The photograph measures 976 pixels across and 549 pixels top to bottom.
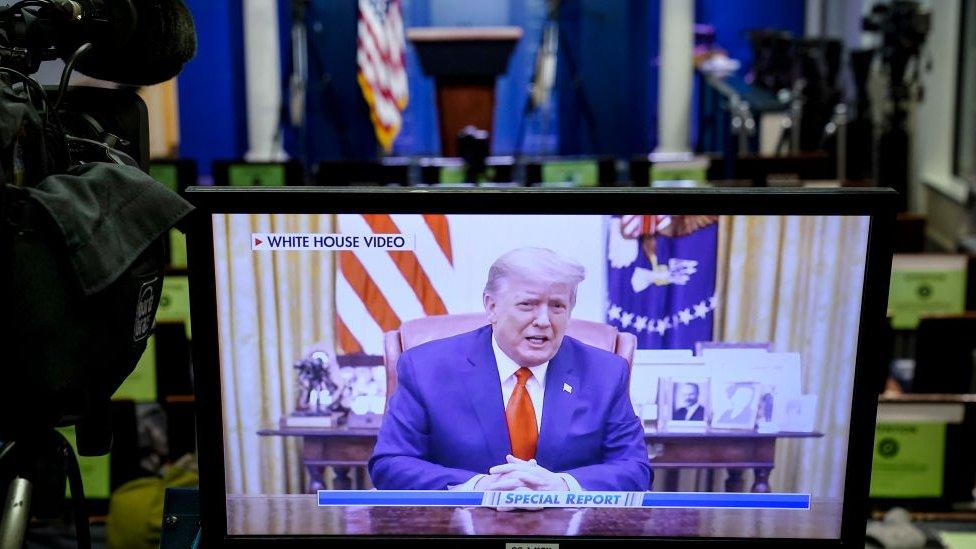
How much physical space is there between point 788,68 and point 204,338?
8.51 meters

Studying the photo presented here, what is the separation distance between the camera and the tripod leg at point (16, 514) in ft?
3.84

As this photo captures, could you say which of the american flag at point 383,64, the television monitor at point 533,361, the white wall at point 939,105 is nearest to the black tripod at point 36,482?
the television monitor at point 533,361

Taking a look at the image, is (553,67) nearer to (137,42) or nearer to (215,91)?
(215,91)

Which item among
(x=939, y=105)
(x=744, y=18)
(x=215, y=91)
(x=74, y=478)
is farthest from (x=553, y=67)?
(x=74, y=478)

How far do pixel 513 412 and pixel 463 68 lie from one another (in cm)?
794

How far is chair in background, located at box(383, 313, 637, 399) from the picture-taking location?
4.38 feet

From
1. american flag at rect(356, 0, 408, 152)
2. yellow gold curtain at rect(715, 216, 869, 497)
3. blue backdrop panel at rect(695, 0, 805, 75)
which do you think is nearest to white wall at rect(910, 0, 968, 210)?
blue backdrop panel at rect(695, 0, 805, 75)

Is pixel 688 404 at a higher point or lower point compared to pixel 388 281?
lower

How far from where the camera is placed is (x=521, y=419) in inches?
53.6

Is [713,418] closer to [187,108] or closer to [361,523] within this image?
[361,523]

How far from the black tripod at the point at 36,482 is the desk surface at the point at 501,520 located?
176mm

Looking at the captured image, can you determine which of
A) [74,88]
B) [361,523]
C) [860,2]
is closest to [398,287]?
[361,523]

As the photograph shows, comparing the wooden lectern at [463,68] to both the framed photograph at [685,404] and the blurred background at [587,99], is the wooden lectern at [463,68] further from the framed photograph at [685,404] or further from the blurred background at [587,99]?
the framed photograph at [685,404]

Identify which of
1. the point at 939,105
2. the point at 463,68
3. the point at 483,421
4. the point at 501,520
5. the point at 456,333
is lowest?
the point at 501,520
